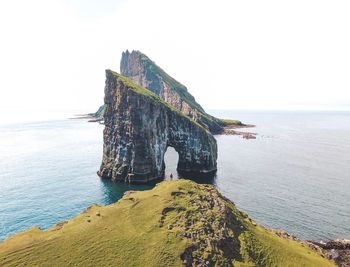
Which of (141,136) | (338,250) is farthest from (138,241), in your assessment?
(141,136)

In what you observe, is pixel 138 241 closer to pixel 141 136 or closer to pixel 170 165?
pixel 141 136

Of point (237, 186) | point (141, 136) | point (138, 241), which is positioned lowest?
point (237, 186)

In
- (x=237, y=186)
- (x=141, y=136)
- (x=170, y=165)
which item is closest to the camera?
(x=237, y=186)

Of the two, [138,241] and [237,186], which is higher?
[138,241]

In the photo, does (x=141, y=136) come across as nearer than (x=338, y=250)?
No

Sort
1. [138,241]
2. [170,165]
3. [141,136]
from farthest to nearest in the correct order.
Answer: [170,165] → [141,136] → [138,241]

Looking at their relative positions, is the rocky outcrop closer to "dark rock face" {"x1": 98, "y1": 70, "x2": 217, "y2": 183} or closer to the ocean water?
the ocean water

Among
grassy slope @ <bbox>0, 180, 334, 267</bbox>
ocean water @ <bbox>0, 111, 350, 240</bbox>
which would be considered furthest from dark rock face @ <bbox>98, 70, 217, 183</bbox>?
grassy slope @ <bbox>0, 180, 334, 267</bbox>
